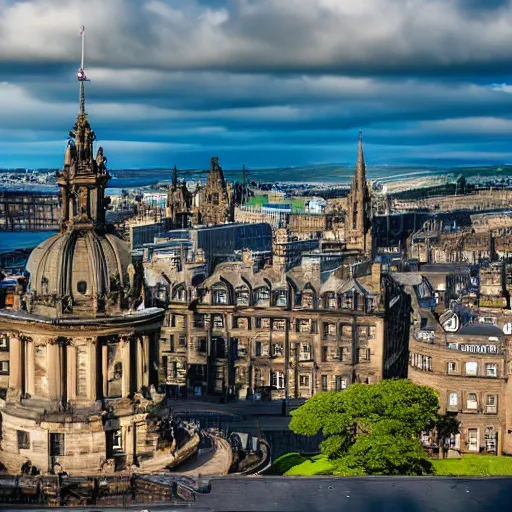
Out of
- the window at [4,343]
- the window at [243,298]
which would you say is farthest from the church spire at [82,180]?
the window at [243,298]

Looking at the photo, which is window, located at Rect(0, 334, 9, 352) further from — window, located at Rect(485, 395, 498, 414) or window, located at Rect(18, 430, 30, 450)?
window, located at Rect(485, 395, 498, 414)

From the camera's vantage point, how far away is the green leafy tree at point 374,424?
76.0 metres

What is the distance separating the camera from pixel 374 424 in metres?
79.8

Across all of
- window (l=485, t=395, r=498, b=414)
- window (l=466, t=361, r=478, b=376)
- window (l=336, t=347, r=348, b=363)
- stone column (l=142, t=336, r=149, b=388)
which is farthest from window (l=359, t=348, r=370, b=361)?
stone column (l=142, t=336, r=149, b=388)

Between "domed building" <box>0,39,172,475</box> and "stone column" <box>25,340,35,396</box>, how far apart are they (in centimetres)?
6

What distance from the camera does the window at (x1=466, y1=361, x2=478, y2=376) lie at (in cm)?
10019

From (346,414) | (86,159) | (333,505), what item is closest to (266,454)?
(346,414)

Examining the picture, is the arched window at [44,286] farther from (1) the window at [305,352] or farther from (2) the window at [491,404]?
(1) the window at [305,352]

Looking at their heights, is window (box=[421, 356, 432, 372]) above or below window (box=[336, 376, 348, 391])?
above

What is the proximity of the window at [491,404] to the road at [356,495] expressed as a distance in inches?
1997

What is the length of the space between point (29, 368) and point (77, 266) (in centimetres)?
660

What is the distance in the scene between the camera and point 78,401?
6744cm

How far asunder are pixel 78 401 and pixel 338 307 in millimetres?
51027

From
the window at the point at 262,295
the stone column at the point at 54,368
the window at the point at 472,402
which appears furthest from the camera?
the window at the point at 262,295
